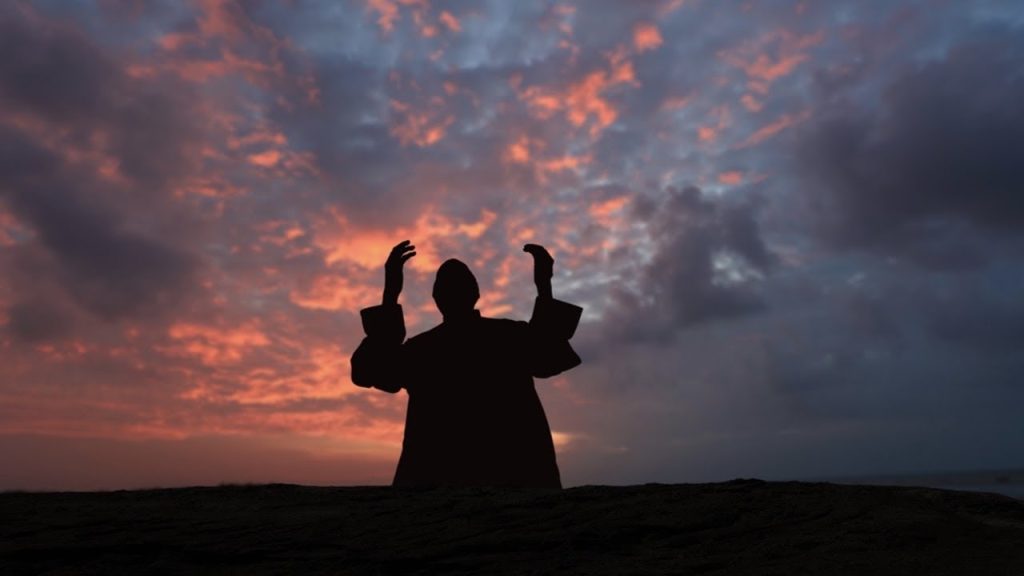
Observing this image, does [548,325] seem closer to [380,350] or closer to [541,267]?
[541,267]

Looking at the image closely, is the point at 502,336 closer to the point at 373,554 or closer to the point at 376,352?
the point at 376,352

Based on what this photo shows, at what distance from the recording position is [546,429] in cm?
714

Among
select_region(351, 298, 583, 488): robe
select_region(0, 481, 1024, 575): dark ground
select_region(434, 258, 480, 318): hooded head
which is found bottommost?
select_region(0, 481, 1024, 575): dark ground

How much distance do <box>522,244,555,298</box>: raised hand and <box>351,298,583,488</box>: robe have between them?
0.12 meters

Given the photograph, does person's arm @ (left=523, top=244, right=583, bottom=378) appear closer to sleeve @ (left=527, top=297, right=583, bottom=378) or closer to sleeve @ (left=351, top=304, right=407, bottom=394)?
sleeve @ (left=527, top=297, right=583, bottom=378)

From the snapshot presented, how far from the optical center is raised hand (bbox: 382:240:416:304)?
7172 mm

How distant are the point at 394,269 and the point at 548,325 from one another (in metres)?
1.46

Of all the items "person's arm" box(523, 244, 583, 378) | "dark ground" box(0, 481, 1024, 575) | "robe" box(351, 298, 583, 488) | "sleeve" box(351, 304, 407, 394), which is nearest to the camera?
"dark ground" box(0, 481, 1024, 575)

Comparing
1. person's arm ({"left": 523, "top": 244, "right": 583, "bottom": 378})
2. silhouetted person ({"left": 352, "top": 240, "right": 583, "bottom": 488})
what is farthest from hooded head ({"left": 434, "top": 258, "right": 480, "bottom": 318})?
person's arm ({"left": 523, "top": 244, "right": 583, "bottom": 378})

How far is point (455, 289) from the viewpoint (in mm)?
7395

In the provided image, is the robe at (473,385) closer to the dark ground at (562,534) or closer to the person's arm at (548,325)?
the person's arm at (548,325)

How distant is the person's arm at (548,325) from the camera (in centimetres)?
711

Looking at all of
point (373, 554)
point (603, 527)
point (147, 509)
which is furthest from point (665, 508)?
point (147, 509)

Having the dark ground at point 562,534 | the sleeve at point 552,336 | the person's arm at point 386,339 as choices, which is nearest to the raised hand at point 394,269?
the person's arm at point 386,339
